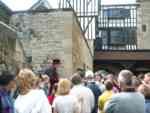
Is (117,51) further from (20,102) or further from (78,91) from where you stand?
(20,102)

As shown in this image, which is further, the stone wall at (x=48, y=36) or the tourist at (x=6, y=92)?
the stone wall at (x=48, y=36)

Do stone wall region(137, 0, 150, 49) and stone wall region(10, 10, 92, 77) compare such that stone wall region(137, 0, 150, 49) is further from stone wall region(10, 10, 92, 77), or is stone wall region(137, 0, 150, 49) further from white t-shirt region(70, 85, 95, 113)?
white t-shirt region(70, 85, 95, 113)

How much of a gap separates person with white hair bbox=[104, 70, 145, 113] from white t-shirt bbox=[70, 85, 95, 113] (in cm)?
322

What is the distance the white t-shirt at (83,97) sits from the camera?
342 inches

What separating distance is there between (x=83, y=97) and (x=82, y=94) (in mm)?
75

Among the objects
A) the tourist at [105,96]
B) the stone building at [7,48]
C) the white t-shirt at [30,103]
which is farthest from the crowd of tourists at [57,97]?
the stone building at [7,48]

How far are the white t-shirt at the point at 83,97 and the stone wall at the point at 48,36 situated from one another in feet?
16.7

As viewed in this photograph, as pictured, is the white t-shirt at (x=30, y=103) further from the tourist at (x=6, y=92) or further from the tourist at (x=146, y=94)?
the tourist at (x=146, y=94)

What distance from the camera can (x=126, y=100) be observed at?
532 cm

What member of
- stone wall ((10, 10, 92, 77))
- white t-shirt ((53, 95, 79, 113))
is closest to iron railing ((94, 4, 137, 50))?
stone wall ((10, 10, 92, 77))

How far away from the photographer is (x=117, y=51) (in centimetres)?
3084

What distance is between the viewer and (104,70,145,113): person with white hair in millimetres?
5309

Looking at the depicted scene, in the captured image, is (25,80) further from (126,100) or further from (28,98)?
(126,100)

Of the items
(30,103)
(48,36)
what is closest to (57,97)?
(30,103)
